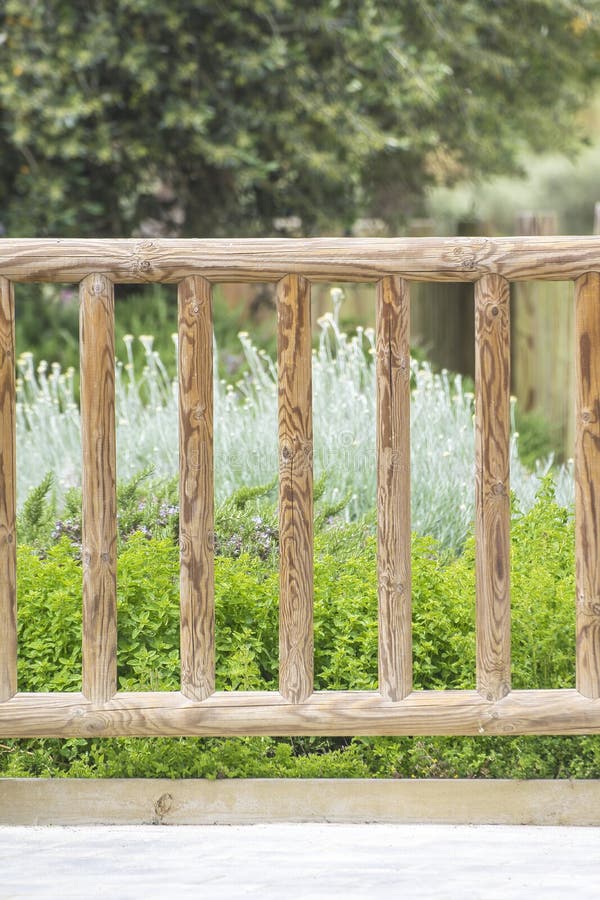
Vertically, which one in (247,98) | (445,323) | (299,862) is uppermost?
(247,98)

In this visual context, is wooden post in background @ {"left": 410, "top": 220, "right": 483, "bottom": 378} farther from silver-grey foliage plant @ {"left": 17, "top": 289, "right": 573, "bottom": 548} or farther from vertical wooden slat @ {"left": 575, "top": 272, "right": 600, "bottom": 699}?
vertical wooden slat @ {"left": 575, "top": 272, "right": 600, "bottom": 699}

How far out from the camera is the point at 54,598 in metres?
3.08

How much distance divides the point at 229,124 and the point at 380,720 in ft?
16.1

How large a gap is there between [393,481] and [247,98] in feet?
15.8

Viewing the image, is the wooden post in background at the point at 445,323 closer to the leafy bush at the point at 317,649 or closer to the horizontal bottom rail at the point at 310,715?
the leafy bush at the point at 317,649

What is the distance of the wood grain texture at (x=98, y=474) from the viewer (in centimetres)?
265

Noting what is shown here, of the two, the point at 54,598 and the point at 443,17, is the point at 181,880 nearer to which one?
the point at 54,598

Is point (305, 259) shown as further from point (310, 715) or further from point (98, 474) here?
point (310, 715)

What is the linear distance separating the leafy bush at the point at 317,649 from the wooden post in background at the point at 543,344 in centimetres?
419

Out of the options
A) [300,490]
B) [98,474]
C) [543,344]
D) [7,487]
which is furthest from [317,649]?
[543,344]

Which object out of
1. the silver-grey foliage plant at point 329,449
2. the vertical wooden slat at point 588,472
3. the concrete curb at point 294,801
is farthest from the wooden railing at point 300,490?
the silver-grey foliage plant at point 329,449

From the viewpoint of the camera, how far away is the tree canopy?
648 centimetres

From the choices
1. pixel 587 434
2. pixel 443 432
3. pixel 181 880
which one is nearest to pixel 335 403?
pixel 443 432

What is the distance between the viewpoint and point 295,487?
105 inches
